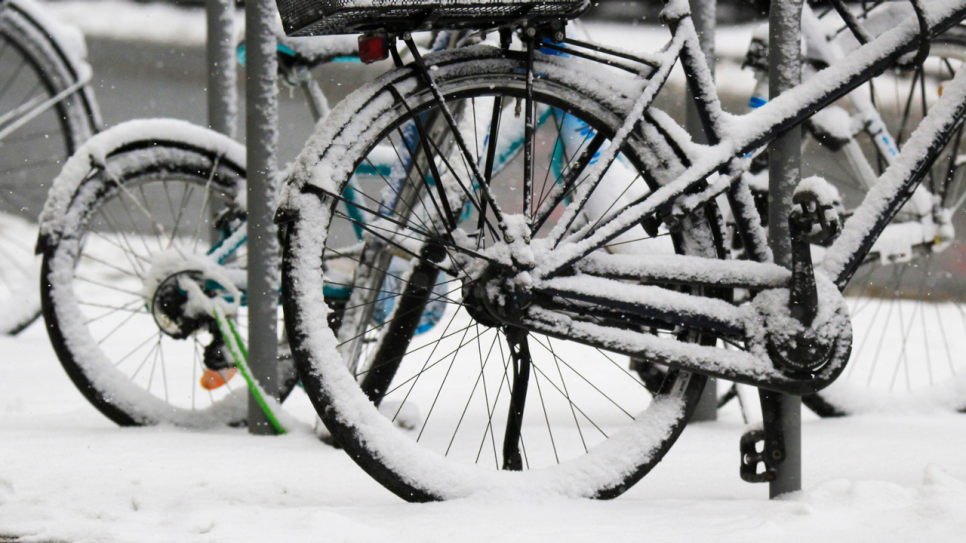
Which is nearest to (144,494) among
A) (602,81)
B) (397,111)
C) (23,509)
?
(23,509)

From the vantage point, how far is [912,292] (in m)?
5.49

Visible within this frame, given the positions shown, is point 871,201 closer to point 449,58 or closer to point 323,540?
point 449,58

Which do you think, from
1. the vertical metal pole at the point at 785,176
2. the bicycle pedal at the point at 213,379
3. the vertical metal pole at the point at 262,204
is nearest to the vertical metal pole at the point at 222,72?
the vertical metal pole at the point at 262,204

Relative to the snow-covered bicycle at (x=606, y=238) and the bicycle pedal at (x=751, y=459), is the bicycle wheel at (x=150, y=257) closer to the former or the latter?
the snow-covered bicycle at (x=606, y=238)

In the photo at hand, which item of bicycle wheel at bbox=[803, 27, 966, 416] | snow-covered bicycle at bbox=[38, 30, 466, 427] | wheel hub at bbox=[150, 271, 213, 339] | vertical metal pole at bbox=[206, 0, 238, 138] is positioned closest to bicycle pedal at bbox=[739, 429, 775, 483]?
bicycle wheel at bbox=[803, 27, 966, 416]

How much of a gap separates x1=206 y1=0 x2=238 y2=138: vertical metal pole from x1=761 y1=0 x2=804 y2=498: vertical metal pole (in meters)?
1.72

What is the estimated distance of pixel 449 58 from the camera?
66.6 inches

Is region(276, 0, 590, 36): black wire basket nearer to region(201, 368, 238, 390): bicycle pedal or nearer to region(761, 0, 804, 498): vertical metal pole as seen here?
region(761, 0, 804, 498): vertical metal pole

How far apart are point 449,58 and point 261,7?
2.87 ft

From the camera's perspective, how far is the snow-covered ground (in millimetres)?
1504

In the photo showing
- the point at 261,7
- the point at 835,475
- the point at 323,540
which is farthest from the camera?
the point at 261,7

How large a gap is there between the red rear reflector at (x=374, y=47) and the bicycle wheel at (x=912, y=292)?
1338mm

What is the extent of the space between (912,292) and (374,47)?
469 centimetres

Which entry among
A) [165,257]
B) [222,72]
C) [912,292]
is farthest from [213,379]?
[912,292]
